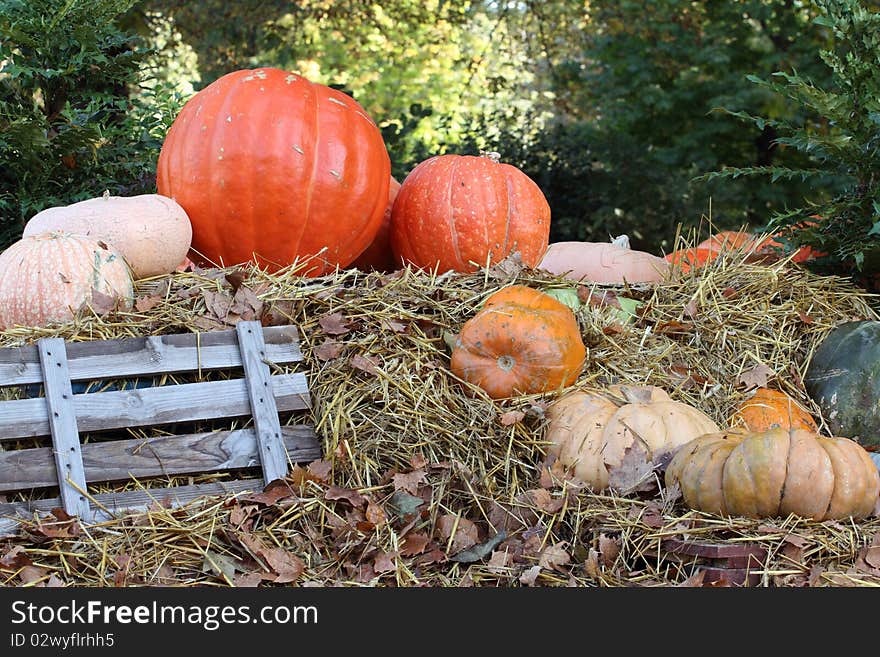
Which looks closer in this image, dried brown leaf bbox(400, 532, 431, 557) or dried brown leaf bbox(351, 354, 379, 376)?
dried brown leaf bbox(400, 532, 431, 557)

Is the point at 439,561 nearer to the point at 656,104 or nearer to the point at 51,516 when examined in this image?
the point at 51,516

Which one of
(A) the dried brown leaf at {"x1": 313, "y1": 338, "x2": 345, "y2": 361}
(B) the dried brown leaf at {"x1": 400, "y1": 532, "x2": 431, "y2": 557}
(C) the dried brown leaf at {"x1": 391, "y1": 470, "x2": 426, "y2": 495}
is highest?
(A) the dried brown leaf at {"x1": 313, "y1": 338, "x2": 345, "y2": 361}

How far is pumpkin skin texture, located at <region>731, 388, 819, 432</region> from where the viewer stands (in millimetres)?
3350

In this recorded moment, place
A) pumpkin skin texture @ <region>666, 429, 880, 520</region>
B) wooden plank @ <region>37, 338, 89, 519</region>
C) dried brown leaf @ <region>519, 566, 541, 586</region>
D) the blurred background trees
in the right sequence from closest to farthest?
dried brown leaf @ <region>519, 566, 541, 586</region>
pumpkin skin texture @ <region>666, 429, 880, 520</region>
wooden plank @ <region>37, 338, 89, 519</region>
the blurred background trees

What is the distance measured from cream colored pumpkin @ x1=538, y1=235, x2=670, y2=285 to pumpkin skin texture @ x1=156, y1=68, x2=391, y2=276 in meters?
1.12

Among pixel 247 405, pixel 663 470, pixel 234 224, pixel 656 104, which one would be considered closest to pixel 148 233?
pixel 234 224

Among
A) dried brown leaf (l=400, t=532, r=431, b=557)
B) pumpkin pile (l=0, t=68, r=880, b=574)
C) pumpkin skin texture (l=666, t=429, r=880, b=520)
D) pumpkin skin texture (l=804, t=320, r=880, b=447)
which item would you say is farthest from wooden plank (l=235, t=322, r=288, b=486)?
pumpkin skin texture (l=804, t=320, r=880, b=447)

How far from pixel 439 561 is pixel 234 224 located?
5.64ft

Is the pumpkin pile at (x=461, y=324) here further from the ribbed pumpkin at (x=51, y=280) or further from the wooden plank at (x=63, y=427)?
the wooden plank at (x=63, y=427)

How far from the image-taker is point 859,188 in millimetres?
4090

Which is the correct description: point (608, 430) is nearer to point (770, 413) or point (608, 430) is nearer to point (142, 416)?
point (770, 413)

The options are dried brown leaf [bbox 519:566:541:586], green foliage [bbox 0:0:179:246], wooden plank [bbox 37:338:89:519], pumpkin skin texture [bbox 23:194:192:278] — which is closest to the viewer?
dried brown leaf [bbox 519:566:541:586]

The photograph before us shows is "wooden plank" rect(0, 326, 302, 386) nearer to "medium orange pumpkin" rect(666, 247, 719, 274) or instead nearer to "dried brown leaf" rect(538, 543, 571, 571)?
"dried brown leaf" rect(538, 543, 571, 571)

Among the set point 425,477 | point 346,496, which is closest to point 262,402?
point 346,496
